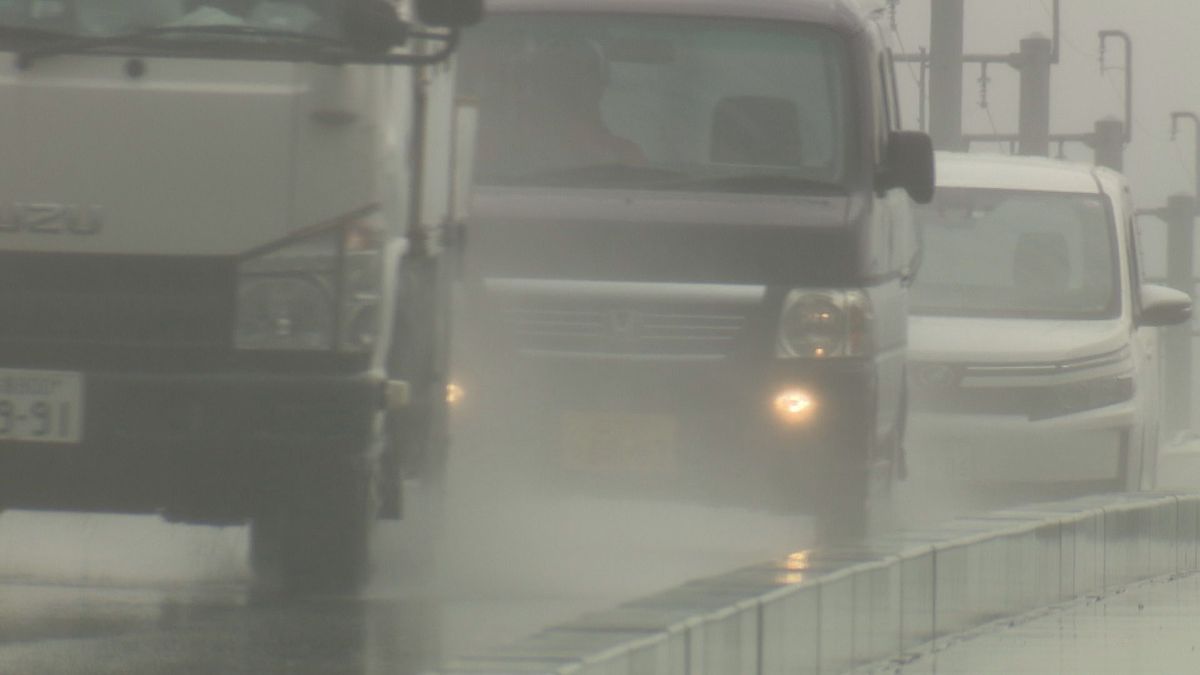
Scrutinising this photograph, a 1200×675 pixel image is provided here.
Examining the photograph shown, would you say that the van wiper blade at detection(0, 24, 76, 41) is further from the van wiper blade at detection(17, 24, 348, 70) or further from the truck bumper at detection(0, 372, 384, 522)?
the truck bumper at detection(0, 372, 384, 522)

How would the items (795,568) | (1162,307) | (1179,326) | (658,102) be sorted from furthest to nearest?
1. (1179,326)
2. (1162,307)
3. (658,102)
4. (795,568)

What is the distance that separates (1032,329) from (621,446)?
4.92 meters

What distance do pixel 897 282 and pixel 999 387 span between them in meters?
3.21

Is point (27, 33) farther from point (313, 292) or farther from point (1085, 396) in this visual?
point (1085, 396)

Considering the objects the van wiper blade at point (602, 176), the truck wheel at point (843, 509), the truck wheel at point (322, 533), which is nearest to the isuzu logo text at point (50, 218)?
the truck wheel at point (322, 533)

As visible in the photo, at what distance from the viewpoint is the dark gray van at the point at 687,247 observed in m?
11.0

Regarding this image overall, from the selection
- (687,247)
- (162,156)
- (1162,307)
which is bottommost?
(1162,307)

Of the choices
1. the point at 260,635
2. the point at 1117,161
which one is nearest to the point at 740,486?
the point at 260,635

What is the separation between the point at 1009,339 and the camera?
15.2m

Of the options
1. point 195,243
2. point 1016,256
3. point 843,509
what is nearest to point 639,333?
point 843,509

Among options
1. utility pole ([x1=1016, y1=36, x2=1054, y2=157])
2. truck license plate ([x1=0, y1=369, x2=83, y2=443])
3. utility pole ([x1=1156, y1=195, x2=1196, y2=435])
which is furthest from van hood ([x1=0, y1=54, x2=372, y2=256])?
utility pole ([x1=1156, y1=195, x2=1196, y2=435])

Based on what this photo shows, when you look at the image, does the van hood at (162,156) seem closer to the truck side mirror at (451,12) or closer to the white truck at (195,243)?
the white truck at (195,243)

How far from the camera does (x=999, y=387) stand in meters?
15.2

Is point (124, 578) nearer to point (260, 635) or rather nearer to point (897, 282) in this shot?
point (260, 635)
